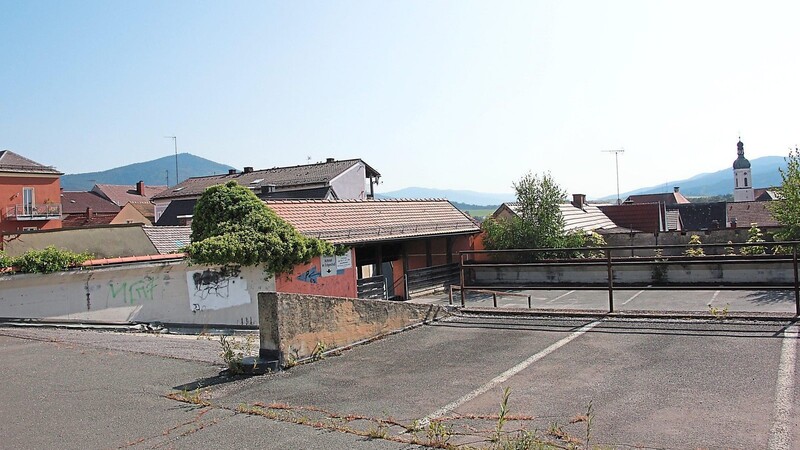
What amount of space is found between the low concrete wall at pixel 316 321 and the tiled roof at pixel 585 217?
24.9m

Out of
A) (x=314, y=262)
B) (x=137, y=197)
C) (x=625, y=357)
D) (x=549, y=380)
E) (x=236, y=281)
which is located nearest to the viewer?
(x=549, y=380)

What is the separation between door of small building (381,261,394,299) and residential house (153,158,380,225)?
15.2 meters

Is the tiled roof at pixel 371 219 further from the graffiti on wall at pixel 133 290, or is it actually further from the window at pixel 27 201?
the window at pixel 27 201

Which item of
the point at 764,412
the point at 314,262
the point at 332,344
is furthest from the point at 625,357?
the point at 314,262

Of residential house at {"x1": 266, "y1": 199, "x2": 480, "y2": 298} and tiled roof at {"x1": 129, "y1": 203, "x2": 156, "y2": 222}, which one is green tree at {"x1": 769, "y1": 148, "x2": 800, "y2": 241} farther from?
tiled roof at {"x1": 129, "y1": 203, "x2": 156, "y2": 222}

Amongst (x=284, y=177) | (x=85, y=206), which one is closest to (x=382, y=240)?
(x=284, y=177)

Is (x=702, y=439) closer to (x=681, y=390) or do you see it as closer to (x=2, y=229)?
(x=681, y=390)

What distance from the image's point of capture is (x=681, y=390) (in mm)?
5562

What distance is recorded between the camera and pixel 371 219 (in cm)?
2392

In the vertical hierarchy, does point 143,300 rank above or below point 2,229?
below

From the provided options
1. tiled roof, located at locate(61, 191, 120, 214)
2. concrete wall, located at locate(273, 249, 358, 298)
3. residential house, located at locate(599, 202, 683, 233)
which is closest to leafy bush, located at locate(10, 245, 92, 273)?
concrete wall, located at locate(273, 249, 358, 298)

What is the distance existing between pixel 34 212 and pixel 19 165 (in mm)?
3344

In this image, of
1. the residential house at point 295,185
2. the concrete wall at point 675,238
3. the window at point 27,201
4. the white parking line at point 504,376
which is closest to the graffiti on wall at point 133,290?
the white parking line at point 504,376

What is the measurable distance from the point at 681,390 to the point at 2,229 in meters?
46.8
